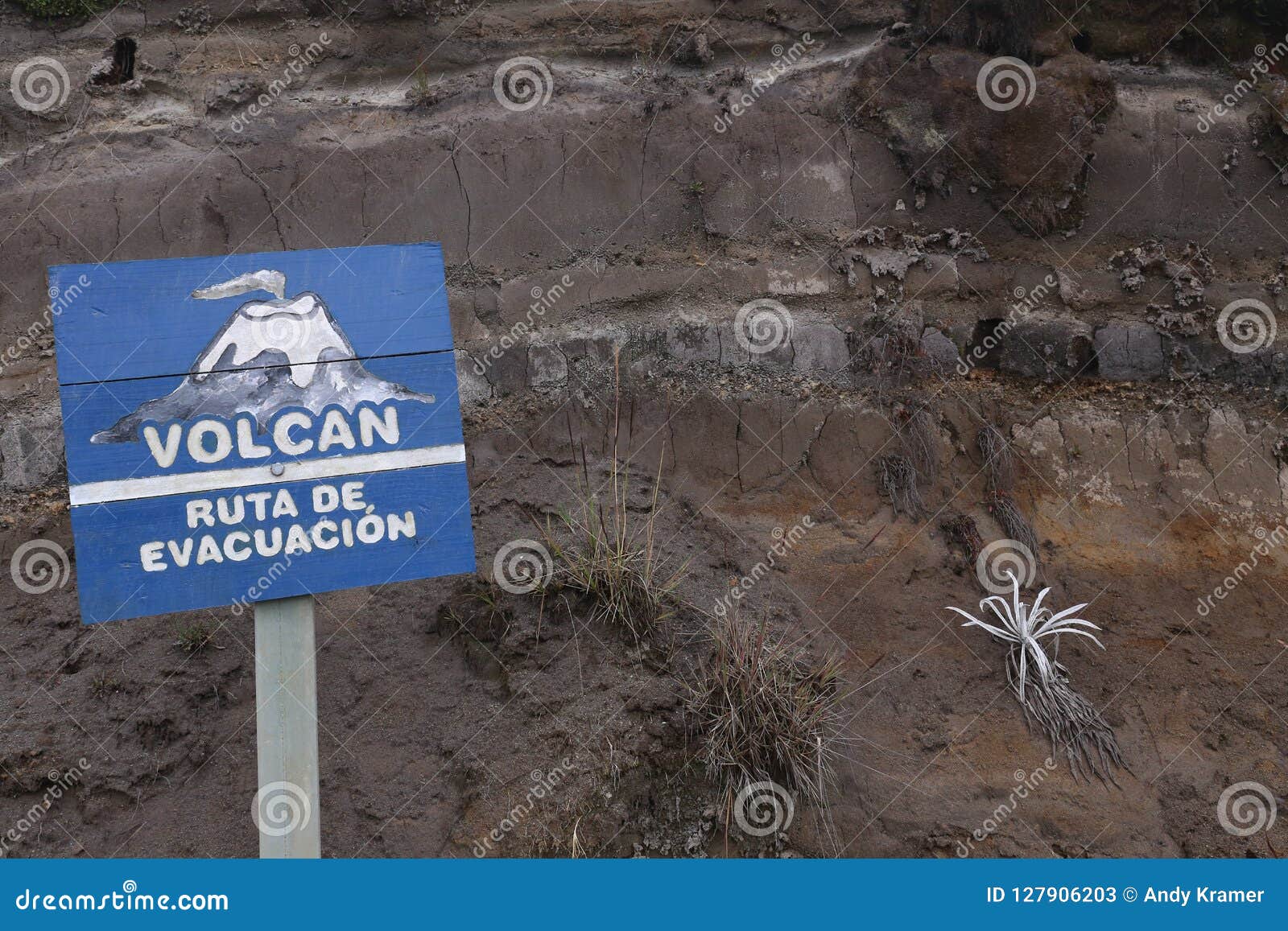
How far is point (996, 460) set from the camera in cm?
659

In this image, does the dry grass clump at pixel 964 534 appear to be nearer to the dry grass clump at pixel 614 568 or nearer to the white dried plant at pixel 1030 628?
the white dried plant at pixel 1030 628

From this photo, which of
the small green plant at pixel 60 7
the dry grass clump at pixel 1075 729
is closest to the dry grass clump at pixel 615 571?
the dry grass clump at pixel 1075 729

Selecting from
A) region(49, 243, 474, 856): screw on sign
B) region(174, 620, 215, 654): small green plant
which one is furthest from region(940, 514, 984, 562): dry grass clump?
region(174, 620, 215, 654): small green plant

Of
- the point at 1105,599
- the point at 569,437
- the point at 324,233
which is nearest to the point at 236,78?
the point at 324,233

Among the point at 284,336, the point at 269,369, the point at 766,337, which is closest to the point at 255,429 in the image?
the point at 269,369

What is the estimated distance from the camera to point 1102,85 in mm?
7348

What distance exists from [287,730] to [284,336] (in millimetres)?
1430

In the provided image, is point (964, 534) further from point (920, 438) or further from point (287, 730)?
point (287, 730)

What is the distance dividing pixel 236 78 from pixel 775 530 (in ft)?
17.0

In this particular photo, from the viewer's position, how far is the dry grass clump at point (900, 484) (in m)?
6.45

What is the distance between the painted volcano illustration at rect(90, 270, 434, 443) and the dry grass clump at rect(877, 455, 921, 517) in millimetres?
3712

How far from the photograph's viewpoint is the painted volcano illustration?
3.61 m

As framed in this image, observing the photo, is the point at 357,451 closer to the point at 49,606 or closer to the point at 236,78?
the point at 49,606

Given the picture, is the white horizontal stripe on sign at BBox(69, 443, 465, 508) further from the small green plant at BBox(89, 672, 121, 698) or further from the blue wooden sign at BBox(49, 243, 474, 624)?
the small green plant at BBox(89, 672, 121, 698)
